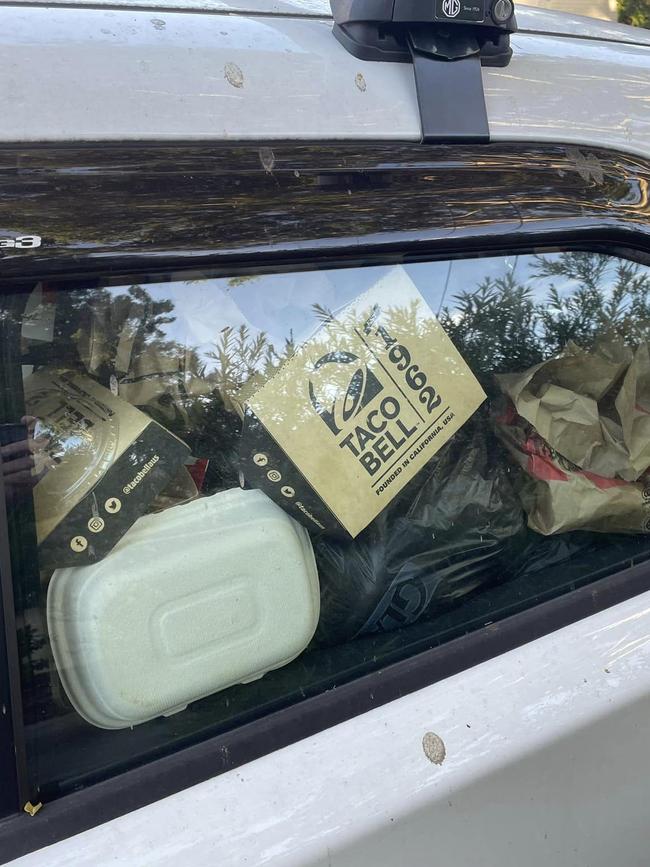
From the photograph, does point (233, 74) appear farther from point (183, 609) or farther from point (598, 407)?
point (598, 407)

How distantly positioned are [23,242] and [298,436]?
464 mm

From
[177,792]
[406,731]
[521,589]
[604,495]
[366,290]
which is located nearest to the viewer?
[177,792]

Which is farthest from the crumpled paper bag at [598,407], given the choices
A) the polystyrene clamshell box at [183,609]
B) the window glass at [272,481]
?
the polystyrene clamshell box at [183,609]

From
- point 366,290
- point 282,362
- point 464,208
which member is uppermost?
point 464,208

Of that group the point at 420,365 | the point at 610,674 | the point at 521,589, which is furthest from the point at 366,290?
the point at 610,674

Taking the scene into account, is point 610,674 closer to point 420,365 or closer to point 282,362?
point 420,365

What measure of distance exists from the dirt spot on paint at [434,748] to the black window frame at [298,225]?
0.08m

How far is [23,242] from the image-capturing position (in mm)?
901

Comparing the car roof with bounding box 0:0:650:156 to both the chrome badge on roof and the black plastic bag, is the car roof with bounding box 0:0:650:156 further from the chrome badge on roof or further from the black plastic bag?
the black plastic bag

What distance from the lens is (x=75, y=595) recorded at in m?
1.04

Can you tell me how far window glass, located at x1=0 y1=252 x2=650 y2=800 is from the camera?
3.36ft

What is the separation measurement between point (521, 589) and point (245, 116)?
2.89ft

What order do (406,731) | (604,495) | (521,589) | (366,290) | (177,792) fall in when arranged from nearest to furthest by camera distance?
1. (177,792)
2. (406,731)
3. (366,290)
4. (521,589)
5. (604,495)

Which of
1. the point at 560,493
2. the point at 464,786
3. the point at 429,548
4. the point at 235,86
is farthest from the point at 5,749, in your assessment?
the point at 560,493
